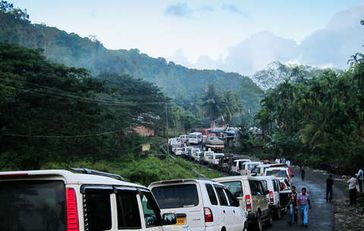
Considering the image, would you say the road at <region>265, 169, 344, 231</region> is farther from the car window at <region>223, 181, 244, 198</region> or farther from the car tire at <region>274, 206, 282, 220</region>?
the car window at <region>223, 181, 244, 198</region>

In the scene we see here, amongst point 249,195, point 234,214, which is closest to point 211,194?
point 234,214

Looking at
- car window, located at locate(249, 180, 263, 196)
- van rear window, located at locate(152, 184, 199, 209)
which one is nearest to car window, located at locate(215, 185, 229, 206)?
van rear window, located at locate(152, 184, 199, 209)

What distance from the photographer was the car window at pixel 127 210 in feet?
20.0

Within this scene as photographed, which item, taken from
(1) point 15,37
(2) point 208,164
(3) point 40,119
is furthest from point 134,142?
(1) point 15,37

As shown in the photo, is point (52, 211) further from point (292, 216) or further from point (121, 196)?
point (292, 216)

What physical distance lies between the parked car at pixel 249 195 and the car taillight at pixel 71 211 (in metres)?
11.5

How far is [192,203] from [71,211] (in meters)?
6.25

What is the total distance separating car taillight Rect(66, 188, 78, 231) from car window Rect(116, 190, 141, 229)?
39.1 inches

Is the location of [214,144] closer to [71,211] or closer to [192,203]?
[192,203]

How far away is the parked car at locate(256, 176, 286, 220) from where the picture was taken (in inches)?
832

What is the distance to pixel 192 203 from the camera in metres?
11.1

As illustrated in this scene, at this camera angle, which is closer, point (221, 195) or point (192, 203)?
point (192, 203)

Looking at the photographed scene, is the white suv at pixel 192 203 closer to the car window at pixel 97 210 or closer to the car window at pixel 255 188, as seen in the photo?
the car window at pixel 97 210

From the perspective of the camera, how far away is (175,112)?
12538cm
